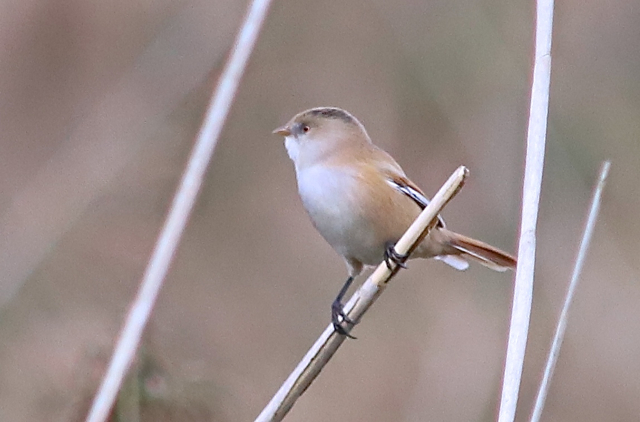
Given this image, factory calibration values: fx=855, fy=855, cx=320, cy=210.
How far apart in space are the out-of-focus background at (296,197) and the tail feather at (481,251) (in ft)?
2.41

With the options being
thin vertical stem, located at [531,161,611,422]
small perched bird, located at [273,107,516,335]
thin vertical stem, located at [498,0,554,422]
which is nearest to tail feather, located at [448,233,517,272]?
small perched bird, located at [273,107,516,335]

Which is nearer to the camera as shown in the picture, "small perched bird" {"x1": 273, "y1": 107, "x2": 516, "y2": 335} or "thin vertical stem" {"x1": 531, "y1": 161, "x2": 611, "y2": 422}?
"thin vertical stem" {"x1": 531, "y1": 161, "x2": 611, "y2": 422}

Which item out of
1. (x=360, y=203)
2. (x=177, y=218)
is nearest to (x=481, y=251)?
(x=360, y=203)

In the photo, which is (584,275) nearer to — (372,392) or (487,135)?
(487,135)

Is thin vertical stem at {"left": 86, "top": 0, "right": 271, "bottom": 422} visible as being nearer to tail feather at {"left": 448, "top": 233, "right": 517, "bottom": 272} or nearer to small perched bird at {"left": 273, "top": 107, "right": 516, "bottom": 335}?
small perched bird at {"left": 273, "top": 107, "right": 516, "bottom": 335}

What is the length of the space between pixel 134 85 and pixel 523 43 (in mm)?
1554

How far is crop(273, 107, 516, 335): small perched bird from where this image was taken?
85.0 inches

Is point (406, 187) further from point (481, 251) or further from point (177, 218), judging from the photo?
point (177, 218)

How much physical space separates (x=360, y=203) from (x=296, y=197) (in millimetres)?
2063

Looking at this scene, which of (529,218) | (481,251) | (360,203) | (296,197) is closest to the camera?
(529,218)

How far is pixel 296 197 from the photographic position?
4211 mm

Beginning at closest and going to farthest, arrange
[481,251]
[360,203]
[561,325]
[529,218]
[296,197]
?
1. [529,218]
2. [561,325]
3. [360,203]
4. [481,251]
5. [296,197]

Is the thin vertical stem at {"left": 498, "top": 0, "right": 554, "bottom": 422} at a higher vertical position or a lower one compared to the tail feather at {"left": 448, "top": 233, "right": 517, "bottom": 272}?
higher

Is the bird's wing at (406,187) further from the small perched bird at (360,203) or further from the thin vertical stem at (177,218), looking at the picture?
the thin vertical stem at (177,218)
